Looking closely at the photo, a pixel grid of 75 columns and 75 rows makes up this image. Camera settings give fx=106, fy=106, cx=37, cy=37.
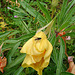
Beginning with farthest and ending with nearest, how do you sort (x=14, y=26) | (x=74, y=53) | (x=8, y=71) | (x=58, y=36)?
(x=14, y=26) < (x=74, y=53) < (x=8, y=71) < (x=58, y=36)

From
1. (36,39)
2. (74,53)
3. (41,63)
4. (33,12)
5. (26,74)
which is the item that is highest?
(33,12)

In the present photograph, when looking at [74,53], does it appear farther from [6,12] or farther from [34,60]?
[6,12]

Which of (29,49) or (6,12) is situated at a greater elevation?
(6,12)

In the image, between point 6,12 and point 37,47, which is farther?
point 6,12

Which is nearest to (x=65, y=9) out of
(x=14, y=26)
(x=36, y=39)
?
(x=36, y=39)

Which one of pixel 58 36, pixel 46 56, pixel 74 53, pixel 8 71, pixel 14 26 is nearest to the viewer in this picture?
pixel 46 56

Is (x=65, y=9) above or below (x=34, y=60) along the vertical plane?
above

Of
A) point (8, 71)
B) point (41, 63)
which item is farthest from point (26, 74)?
point (41, 63)

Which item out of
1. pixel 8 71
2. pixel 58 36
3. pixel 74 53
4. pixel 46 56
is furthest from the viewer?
pixel 74 53

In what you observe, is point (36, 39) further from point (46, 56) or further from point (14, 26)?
point (14, 26)
